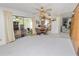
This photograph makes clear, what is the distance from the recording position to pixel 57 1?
6.59 ft

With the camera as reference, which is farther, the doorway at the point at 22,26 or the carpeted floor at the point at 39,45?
the carpeted floor at the point at 39,45

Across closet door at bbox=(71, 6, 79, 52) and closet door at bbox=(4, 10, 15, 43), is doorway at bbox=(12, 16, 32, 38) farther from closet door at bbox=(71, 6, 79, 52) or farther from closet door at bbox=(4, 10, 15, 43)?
closet door at bbox=(71, 6, 79, 52)

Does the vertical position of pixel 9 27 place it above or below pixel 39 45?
above

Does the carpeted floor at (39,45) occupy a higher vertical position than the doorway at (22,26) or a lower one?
lower

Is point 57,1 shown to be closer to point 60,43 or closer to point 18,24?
point 18,24

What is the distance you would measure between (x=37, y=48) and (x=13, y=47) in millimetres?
610

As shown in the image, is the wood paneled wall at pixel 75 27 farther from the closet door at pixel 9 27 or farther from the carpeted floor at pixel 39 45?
the closet door at pixel 9 27

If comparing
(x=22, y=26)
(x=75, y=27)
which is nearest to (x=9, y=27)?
(x=22, y=26)

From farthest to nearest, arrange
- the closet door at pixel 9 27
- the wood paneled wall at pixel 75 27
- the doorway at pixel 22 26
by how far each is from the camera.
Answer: the closet door at pixel 9 27
the doorway at pixel 22 26
the wood paneled wall at pixel 75 27

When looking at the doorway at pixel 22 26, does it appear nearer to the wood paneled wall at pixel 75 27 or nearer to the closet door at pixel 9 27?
the closet door at pixel 9 27

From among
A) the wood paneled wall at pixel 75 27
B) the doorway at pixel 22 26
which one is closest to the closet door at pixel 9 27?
the doorway at pixel 22 26

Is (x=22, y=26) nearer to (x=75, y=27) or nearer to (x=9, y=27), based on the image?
(x=9, y=27)

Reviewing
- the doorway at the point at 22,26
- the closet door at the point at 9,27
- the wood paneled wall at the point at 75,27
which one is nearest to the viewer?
the wood paneled wall at the point at 75,27

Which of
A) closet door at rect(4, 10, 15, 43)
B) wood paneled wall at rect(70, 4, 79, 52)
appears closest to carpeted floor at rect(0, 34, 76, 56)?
closet door at rect(4, 10, 15, 43)
